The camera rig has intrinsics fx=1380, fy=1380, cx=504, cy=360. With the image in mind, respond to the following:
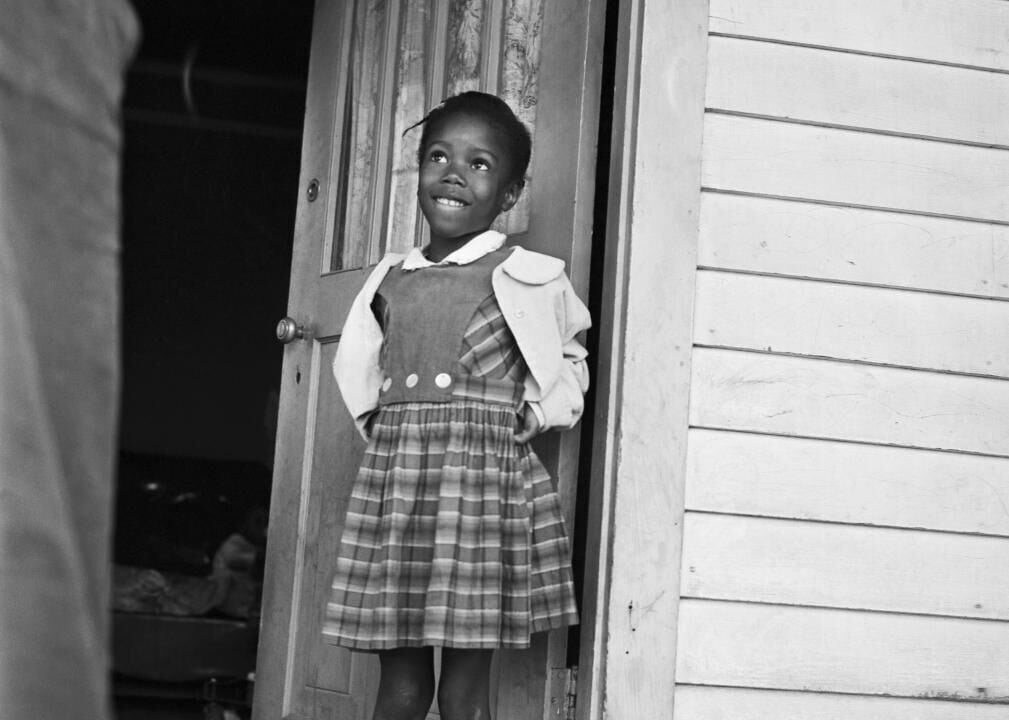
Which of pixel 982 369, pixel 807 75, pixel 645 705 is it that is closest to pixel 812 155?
pixel 807 75

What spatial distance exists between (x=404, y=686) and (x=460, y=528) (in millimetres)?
345

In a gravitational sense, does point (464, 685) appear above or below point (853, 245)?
below

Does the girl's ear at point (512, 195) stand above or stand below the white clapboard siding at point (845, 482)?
above

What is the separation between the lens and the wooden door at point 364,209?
271cm

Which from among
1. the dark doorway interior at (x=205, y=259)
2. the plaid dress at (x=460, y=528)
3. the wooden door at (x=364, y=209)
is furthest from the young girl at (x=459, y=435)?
the dark doorway interior at (x=205, y=259)

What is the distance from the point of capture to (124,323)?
259 inches

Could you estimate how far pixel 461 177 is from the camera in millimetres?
2566

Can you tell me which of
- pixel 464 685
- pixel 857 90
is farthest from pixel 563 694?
pixel 857 90

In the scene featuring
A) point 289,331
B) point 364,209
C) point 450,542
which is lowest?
point 450,542

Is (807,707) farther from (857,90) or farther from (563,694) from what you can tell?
(857,90)

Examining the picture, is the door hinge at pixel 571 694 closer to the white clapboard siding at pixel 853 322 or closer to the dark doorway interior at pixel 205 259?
the white clapboard siding at pixel 853 322

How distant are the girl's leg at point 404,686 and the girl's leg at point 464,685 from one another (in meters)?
0.04

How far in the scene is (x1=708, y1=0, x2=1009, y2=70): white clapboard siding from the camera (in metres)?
2.64

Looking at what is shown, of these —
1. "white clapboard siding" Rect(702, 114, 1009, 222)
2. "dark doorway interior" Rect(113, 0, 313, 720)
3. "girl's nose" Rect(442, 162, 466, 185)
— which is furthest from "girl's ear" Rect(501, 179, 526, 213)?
"dark doorway interior" Rect(113, 0, 313, 720)
